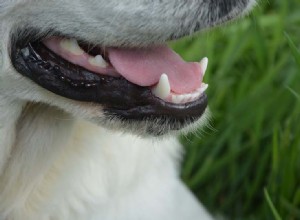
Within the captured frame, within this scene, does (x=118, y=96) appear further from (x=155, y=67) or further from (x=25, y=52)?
(x=25, y=52)

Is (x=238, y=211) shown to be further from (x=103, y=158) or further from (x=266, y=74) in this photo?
(x=103, y=158)

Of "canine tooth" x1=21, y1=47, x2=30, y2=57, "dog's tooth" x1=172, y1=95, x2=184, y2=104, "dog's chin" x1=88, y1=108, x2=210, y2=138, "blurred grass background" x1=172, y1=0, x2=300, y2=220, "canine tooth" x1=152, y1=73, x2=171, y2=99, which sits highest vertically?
"canine tooth" x1=21, y1=47, x2=30, y2=57

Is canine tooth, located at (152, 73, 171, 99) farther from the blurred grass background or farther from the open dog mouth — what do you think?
the blurred grass background

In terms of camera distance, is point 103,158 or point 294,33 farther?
point 294,33

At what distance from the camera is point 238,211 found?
11.5 ft

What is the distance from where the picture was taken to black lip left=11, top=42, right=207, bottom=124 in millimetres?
2369

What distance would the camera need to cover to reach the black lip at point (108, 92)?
2369 mm

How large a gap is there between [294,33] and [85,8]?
6.15 ft

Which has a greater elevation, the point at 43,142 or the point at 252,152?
the point at 43,142

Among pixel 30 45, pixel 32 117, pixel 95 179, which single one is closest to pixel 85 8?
pixel 30 45

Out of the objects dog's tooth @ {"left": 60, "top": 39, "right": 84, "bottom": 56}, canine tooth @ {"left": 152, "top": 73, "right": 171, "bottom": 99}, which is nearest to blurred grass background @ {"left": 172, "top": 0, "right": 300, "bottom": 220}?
canine tooth @ {"left": 152, "top": 73, "right": 171, "bottom": 99}

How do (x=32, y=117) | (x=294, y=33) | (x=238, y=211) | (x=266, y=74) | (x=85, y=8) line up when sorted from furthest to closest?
(x=294, y=33) < (x=266, y=74) < (x=238, y=211) < (x=32, y=117) < (x=85, y=8)

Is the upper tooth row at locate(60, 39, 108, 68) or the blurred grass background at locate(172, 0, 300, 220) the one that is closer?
the upper tooth row at locate(60, 39, 108, 68)

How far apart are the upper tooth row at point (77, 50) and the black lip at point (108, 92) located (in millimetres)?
34
